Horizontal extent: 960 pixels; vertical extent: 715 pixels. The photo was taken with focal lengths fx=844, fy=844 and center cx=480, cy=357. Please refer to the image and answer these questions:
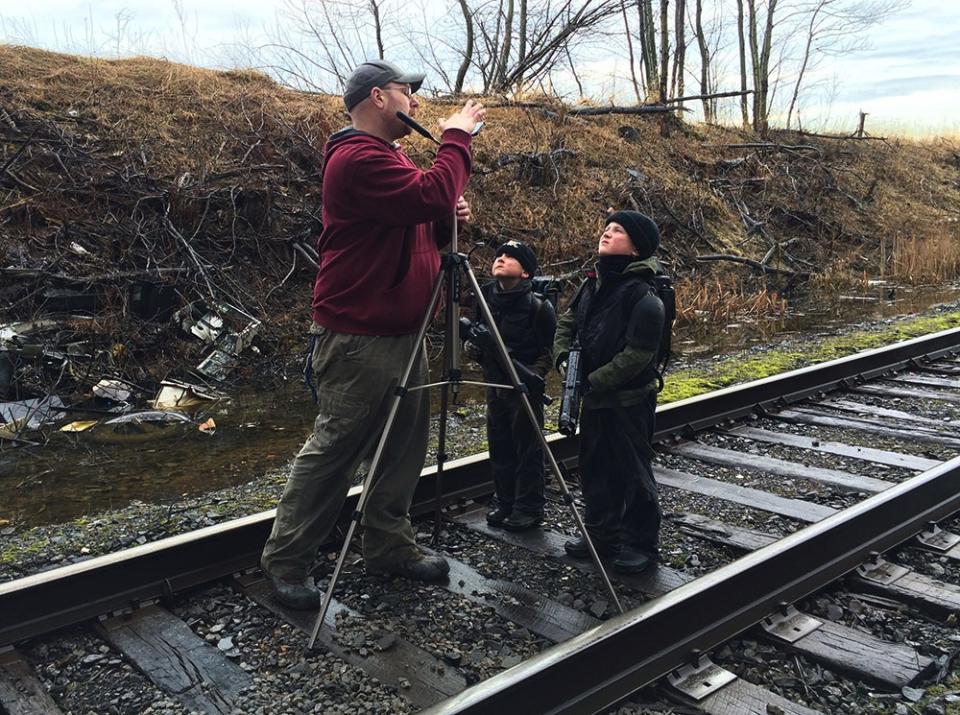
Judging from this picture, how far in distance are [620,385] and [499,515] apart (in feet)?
3.75

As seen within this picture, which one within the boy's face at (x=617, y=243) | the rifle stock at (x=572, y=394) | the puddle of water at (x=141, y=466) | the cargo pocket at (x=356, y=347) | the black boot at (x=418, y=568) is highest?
the boy's face at (x=617, y=243)

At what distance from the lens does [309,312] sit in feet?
32.8

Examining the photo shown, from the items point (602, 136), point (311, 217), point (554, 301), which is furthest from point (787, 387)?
point (602, 136)

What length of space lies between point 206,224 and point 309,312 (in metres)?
1.68

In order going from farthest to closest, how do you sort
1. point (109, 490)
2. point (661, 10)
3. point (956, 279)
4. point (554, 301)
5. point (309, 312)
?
point (661, 10) → point (956, 279) → point (309, 312) → point (109, 490) → point (554, 301)

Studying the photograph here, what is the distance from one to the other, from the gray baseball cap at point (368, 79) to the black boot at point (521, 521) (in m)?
2.31

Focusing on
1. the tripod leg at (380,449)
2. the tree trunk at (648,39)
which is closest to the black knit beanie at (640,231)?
the tripod leg at (380,449)

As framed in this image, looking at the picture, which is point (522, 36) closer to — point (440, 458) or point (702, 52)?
point (702, 52)

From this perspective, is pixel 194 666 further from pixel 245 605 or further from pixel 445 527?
pixel 445 527

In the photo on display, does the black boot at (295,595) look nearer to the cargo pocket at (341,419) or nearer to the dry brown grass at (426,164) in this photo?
the cargo pocket at (341,419)

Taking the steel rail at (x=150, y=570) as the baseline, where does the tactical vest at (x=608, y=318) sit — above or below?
above

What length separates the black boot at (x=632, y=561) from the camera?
403 cm

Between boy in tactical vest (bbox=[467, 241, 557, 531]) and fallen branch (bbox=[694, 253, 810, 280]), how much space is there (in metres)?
11.2

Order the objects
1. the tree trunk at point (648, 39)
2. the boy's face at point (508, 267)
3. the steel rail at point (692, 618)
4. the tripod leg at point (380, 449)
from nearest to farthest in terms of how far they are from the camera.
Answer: the steel rail at point (692, 618)
the tripod leg at point (380, 449)
the boy's face at point (508, 267)
the tree trunk at point (648, 39)
